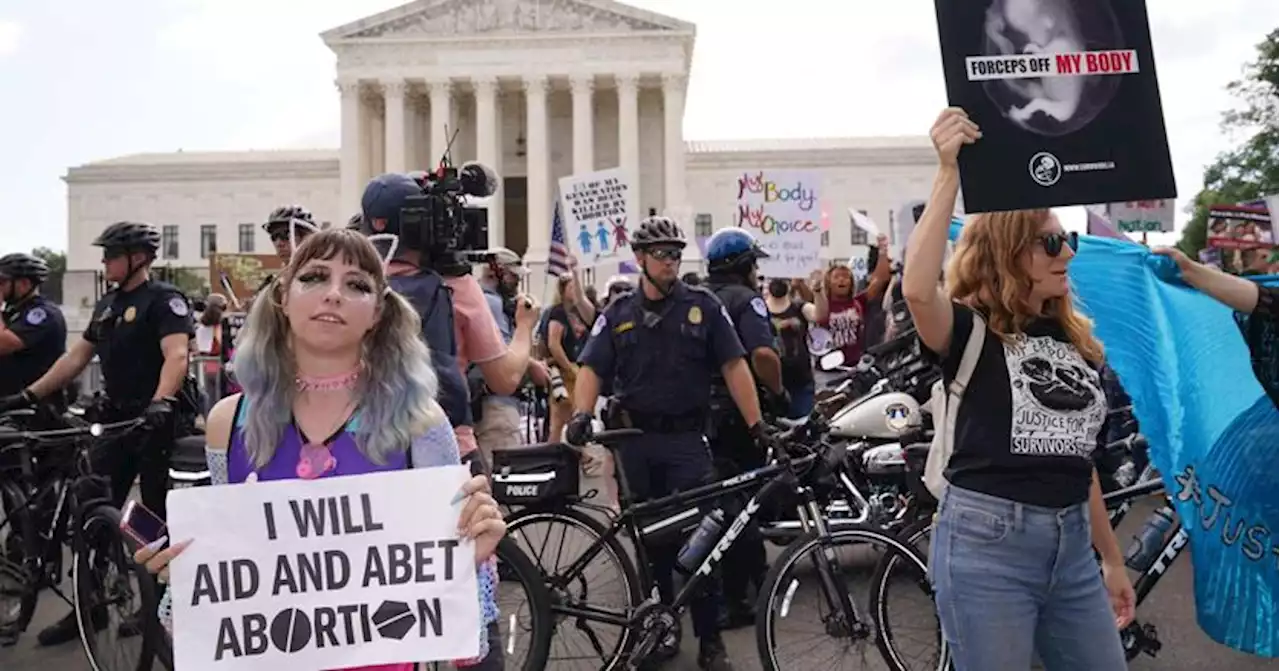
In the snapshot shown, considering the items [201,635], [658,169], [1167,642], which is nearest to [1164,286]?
[1167,642]

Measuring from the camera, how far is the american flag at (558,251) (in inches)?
520

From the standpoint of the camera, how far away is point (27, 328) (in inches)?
280

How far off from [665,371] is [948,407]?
8.41 ft

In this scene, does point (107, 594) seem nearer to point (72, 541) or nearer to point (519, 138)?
point (72, 541)

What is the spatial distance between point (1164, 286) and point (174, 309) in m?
4.78

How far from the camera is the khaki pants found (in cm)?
714

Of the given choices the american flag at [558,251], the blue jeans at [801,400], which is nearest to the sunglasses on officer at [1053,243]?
the blue jeans at [801,400]

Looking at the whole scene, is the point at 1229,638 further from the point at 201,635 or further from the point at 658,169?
the point at 658,169

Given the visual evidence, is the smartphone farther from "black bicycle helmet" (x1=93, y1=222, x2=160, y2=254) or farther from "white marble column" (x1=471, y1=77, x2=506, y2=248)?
"white marble column" (x1=471, y1=77, x2=506, y2=248)

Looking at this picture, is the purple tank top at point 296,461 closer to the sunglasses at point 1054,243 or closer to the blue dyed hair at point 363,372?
the blue dyed hair at point 363,372

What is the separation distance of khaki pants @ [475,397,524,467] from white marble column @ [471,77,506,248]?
52.2 metres

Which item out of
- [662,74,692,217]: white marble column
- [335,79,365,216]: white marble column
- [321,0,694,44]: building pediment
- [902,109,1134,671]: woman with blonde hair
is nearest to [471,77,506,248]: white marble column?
[321,0,694,44]: building pediment

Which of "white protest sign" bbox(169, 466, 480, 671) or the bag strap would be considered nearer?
"white protest sign" bbox(169, 466, 480, 671)

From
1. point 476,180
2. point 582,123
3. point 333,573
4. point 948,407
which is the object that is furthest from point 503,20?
point 333,573
